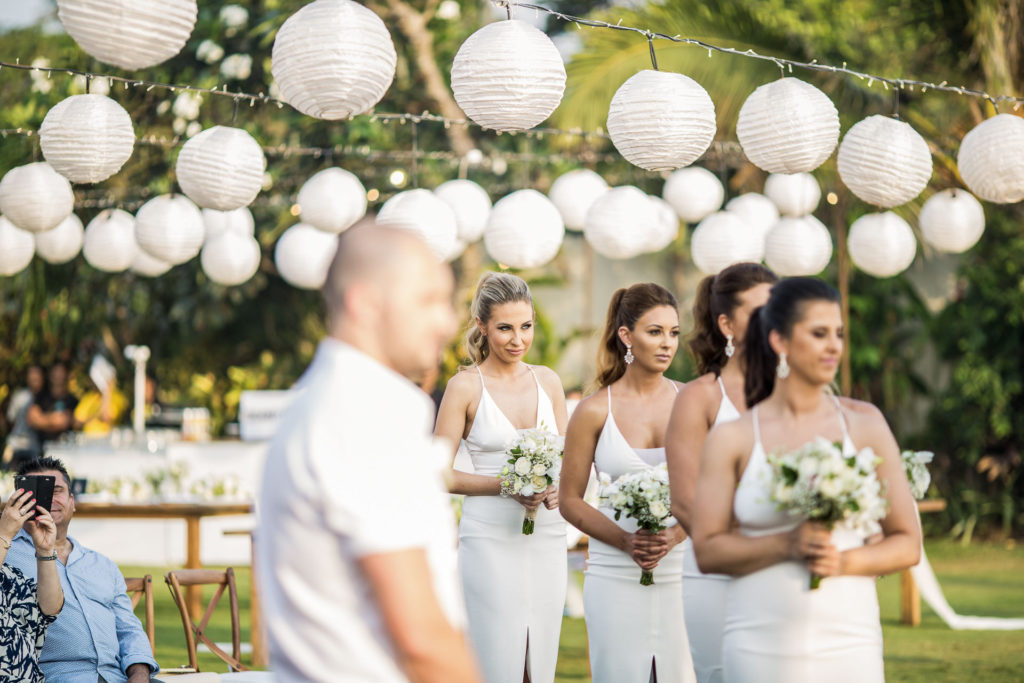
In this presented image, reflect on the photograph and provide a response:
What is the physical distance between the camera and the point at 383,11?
13289 millimetres

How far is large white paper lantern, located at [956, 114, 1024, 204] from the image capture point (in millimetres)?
6336

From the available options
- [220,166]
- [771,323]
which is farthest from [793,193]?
[771,323]

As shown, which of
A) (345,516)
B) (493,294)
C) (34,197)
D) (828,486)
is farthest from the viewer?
(34,197)

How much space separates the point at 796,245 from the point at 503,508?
518 centimetres

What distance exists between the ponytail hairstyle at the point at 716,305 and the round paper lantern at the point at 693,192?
5.66 metres

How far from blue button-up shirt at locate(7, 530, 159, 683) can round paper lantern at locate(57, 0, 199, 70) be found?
182 cm

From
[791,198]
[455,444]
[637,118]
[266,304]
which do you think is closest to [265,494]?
[455,444]

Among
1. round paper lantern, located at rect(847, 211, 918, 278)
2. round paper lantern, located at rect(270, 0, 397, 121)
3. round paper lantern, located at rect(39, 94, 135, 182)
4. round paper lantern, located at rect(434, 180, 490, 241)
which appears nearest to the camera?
round paper lantern, located at rect(270, 0, 397, 121)

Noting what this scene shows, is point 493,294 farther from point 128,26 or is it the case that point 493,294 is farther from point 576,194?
point 576,194

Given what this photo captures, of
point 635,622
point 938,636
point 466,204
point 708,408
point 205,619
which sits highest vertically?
point 466,204

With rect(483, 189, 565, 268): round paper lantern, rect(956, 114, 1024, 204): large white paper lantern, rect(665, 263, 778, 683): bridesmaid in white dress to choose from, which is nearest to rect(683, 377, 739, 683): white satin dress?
rect(665, 263, 778, 683): bridesmaid in white dress

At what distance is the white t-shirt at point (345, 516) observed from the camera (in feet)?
5.99

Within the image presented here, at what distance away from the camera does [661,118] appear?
5516mm

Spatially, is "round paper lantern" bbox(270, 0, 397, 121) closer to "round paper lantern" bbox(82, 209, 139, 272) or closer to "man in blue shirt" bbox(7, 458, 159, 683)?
"man in blue shirt" bbox(7, 458, 159, 683)
